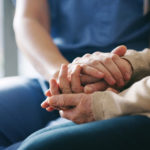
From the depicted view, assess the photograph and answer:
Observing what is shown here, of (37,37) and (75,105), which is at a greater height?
(37,37)

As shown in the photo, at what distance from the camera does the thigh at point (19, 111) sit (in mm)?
689

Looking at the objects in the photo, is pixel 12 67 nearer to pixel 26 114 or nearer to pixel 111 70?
pixel 26 114

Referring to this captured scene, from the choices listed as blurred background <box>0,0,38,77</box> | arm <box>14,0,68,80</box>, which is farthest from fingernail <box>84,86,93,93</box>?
blurred background <box>0,0,38,77</box>

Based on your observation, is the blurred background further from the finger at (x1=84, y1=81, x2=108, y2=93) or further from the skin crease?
the finger at (x1=84, y1=81, x2=108, y2=93)

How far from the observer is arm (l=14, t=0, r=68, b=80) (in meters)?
0.82

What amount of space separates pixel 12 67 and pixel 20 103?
3.05ft

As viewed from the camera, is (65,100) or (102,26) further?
(102,26)

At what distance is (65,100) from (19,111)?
26 centimetres

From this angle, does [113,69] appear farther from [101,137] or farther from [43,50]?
[43,50]

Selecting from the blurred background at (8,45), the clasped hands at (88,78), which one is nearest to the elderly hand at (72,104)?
the clasped hands at (88,78)

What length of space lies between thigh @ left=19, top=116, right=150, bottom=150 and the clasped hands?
15 cm

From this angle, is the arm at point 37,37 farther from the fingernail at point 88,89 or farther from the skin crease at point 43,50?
the fingernail at point 88,89

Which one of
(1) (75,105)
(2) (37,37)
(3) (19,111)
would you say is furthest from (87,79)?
(2) (37,37)

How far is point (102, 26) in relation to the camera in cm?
93
